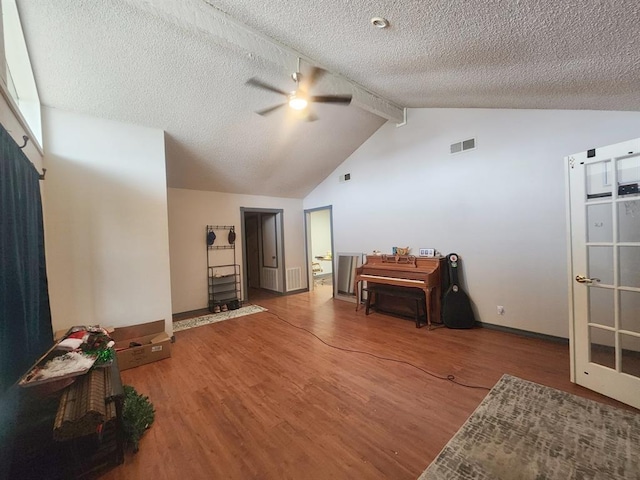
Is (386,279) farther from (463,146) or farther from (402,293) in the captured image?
(463,146)

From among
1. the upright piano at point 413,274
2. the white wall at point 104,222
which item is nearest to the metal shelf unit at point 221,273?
the white wall at point 104,222

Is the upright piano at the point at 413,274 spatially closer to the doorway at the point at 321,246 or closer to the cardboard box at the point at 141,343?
the cardboard box at the point at 141,343

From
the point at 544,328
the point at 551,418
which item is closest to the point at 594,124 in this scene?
the point at 544,328

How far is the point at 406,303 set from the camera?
4293mm

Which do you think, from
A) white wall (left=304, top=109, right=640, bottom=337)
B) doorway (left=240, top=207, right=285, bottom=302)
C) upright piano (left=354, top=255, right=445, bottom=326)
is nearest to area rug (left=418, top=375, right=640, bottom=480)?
white wall (left=304, top=109, right=640, bottom=337)

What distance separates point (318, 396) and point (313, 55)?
3.18 m

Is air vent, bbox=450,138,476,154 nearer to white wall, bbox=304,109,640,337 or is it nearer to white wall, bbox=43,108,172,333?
white wall, bbox=304,109,640,337

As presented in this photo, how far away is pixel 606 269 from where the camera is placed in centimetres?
209

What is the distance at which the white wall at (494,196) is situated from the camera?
2.97 metres

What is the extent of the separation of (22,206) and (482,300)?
197 inches

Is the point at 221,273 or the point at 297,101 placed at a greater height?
the point at 297,101

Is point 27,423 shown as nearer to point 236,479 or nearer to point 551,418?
point 236,479

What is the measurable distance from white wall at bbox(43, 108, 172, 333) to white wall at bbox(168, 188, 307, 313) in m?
1.44

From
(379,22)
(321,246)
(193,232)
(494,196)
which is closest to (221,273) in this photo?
(193,232)
